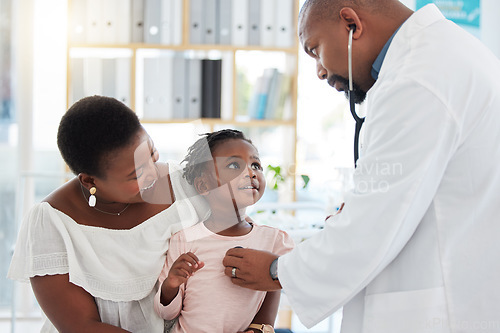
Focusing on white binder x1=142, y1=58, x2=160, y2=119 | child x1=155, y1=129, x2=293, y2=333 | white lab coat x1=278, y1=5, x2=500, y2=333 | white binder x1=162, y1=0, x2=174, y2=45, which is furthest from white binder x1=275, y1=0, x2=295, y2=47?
white lab coat x1=278, y1=5, x2=500, y2=333

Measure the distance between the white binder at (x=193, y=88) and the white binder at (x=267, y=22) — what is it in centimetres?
40

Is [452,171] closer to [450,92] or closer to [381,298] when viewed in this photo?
[450,92]

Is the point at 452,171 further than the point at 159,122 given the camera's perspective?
No

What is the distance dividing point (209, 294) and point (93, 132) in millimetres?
448

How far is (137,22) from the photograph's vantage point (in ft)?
9.68

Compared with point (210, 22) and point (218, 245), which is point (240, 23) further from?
point (218, 245)

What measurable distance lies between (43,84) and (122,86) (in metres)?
0.59

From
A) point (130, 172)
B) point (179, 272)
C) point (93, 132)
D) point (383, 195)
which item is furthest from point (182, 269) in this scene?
point (383, 195)

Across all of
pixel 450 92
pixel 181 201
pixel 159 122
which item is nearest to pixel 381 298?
pixel 450 92

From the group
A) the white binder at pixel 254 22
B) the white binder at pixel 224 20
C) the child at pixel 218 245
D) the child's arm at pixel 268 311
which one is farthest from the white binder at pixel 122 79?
the child's arm at pixel 268 311

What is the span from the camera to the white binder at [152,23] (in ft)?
9.55

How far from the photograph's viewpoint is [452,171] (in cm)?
96

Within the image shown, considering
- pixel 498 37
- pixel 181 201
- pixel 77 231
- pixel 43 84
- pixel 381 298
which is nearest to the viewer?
pixel 381 298

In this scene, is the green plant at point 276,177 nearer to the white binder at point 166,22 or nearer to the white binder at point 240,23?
the white binder at point 240,23
